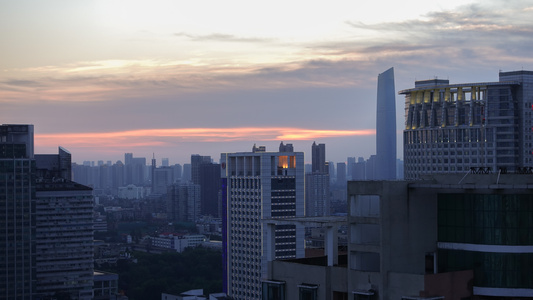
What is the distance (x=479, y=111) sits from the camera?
314ft

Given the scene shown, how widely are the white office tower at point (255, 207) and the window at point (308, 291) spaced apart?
80.4 metres

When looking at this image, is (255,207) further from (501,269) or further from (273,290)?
(501,269)

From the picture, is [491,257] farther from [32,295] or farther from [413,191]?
[32,295]

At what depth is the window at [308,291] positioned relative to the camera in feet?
50.3

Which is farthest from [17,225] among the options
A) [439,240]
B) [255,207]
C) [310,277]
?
[439,240]

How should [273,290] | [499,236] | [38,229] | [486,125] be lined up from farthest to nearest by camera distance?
[38,229], [486,125], [273,290], [499,236]

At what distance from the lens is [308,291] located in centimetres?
1539

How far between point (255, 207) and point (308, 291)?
286 feet

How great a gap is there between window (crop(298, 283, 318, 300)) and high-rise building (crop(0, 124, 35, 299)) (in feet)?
282

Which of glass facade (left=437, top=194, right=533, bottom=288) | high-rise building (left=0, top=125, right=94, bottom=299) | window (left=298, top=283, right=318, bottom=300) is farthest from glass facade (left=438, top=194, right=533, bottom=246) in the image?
high-rise building (left=0, top=125, right=94, bottom=299)

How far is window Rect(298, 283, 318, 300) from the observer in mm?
15328

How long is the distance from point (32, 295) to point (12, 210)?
9537 mm

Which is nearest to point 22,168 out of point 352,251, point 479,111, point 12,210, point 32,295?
point 12,210

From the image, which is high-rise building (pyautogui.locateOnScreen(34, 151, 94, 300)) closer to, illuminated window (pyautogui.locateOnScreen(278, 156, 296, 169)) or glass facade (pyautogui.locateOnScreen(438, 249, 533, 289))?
illuminated window (pyautogui.locateOnScreen(278, 156, 296, 169))
